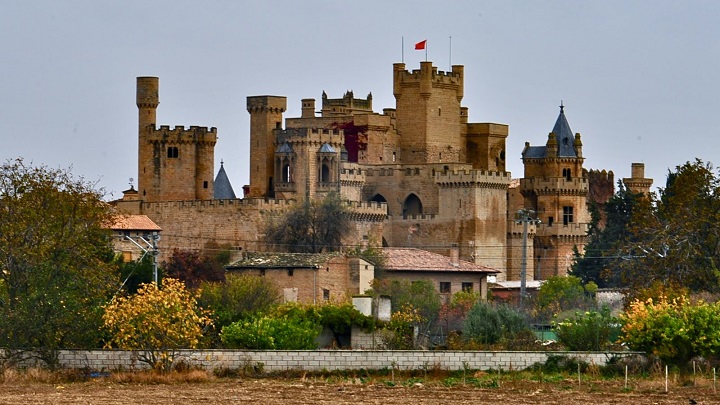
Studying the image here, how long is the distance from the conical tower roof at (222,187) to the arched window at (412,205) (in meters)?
8.05

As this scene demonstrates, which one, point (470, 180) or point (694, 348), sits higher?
point (470, 180)

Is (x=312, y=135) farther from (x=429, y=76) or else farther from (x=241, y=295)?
(x=241, y=295)

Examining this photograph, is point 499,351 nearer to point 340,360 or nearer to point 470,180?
point 340,360

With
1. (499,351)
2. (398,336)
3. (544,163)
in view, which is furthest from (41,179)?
(544,163)

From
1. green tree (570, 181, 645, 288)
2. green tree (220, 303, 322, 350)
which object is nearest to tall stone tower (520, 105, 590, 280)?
green tree (570, 181, 645, 288)

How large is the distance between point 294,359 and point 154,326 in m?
3.24

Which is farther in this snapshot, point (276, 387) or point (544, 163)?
point (544, 163)

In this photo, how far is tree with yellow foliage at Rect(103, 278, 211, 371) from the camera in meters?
51.2

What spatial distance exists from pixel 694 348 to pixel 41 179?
2011cm

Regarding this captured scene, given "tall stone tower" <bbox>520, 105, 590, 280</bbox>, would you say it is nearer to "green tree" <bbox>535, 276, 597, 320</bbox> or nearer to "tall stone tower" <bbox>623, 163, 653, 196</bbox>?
"tall stone tower" <bbox>623, 163, 653, 196</bbox>

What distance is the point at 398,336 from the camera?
5759 cm

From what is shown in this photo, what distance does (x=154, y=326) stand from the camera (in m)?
51.5

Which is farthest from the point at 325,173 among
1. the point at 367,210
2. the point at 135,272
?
the point at 135,272

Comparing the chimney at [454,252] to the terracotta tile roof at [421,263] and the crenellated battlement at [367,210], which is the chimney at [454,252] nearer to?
the terracotta tile roof at [421,263]
